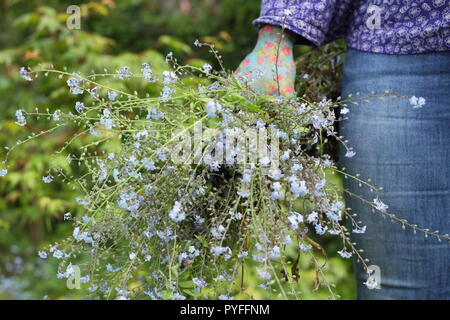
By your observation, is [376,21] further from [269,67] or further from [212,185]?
[212,185]

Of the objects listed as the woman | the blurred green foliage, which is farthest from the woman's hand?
the blurred green foliage

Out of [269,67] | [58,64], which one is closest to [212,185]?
[269,67]

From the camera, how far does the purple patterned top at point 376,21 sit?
41.1 inches

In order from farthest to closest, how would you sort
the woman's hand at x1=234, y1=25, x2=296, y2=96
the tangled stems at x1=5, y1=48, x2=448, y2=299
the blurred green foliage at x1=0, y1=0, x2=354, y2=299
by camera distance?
1. the blurred green foliage at x1=0, y1=0, x2=354, y2=299
2. the woman's hand at x1=234, y1=25, x2=296, y2=96
3. the tangled stems at x1=5, y1=48, x2=448, y2=299

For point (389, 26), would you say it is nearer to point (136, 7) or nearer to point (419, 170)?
point (419, 170)

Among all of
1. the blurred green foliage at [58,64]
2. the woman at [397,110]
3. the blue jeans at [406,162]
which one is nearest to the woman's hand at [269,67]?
the woman at [397,110]

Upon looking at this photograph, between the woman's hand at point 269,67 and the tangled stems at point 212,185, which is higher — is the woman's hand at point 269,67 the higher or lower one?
the higher one

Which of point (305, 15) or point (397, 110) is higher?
point (305, 15)

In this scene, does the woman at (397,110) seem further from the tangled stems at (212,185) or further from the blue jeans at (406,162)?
the tangled stems at (212,185)

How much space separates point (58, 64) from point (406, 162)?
2.07 m

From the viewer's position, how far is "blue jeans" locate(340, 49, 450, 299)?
1.07 m

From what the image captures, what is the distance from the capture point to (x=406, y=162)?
1.09 meters

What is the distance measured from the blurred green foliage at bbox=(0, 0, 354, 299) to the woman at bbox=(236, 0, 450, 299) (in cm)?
114

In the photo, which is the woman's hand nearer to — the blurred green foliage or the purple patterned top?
the purple patterned top
